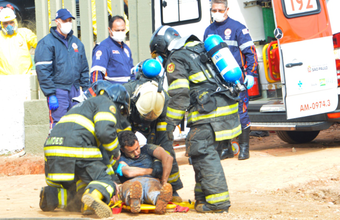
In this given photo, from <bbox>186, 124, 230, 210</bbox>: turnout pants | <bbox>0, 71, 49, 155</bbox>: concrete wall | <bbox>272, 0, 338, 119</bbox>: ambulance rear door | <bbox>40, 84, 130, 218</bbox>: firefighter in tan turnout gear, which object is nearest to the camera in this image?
<bbox>40, 84, 130, 218</bbox>: firefighter in tan turnout gear

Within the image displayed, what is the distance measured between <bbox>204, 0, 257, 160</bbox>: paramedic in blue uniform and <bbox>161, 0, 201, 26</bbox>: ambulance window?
139 centimetres

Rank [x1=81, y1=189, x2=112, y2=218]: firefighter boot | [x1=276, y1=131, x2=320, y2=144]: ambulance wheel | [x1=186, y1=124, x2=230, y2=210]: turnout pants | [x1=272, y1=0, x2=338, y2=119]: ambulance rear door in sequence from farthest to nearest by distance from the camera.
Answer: [x1=276, y1=131, x2=320, y2=144]: ambulance wheel, [x1=272, y1=0, x2=338, y2=119]: ambulance rear door, [x1=186, y1=124, x2=230, y2=210]: turnout pants, [x1=81, y1=189, x2=112, y2=218]: firefighter boot

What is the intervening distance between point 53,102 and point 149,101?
1985 mm

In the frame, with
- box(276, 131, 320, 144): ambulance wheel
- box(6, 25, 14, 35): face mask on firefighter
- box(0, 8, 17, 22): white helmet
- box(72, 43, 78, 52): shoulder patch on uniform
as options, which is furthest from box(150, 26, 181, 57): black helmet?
box(6, 25, 14, 35): face mask on firefighter

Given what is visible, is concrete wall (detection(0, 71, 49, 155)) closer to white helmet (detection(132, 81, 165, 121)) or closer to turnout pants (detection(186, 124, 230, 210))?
white helmet (detection(132, 81, 165, 121))

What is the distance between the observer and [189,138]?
12.5 feet

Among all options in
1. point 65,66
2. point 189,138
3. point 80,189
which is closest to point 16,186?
point 65,66

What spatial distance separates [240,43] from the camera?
19.5ft

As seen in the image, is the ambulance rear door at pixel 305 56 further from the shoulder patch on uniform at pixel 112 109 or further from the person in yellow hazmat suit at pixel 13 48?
the person in yellow hazmat suit at pixel 13 48

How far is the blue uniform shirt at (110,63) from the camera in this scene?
587 cm

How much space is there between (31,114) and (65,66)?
266cm

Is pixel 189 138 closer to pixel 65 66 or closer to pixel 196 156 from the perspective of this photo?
pixel 196 156

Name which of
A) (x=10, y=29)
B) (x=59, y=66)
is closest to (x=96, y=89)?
(x=59, y=66)

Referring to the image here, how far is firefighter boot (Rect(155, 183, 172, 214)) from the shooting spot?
3617mm
